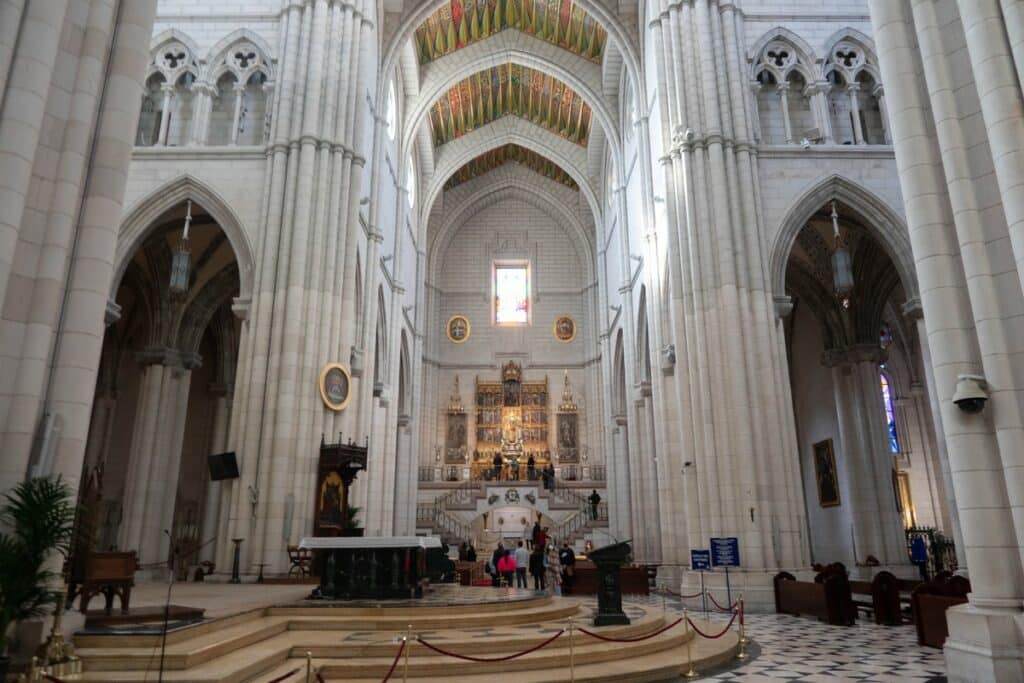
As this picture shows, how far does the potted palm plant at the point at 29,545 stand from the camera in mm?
5234

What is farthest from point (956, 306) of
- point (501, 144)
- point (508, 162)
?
point (508, 162)

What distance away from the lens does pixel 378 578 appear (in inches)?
363

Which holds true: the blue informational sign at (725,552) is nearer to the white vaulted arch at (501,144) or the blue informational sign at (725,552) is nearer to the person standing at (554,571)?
the person standing at (554,571)

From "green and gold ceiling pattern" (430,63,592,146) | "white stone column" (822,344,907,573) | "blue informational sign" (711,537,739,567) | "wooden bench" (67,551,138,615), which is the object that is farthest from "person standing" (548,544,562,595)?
"green and gold ceiling pattern" (430,63,592,146)

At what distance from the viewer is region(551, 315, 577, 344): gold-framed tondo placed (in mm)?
35156

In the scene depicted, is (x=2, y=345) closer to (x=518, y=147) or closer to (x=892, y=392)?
(x=892, y=392)

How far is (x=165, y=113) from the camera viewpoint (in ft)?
57.2

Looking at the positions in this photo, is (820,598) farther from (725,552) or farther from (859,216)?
(859,216)

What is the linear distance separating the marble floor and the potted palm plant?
562 cm

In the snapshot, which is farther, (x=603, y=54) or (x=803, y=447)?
(x=603, y=54)

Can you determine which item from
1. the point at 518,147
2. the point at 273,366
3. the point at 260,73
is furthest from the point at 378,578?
the point at 518,147

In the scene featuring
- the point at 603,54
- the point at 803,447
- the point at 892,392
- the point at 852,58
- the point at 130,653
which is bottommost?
the point at 130,653

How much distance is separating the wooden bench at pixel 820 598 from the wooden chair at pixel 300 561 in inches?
346

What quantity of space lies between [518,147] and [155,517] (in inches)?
908
